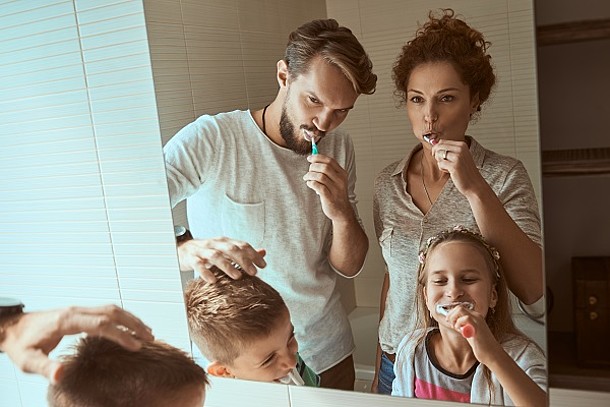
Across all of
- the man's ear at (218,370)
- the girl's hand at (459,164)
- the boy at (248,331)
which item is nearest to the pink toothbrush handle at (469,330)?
the girl's hand at (459,164)

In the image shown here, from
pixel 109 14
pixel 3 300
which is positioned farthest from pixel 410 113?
pixel 3 300

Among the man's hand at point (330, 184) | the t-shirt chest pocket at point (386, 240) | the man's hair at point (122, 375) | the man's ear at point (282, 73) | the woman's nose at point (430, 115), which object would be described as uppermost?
the man's ear at point (282, 73)

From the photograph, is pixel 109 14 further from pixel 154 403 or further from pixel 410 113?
pixel 154 403

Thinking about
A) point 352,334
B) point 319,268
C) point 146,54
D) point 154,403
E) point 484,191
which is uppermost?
point 146,54

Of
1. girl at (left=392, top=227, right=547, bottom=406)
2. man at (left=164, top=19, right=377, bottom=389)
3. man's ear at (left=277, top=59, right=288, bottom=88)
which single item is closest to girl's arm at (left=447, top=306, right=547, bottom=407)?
girl at (left=392, top=227, right=547, bottom=406)

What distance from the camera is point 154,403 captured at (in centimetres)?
140

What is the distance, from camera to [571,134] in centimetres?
104

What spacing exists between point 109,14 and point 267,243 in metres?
0.60

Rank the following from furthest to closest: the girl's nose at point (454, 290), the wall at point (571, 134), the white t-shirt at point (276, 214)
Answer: the white t-shirt at point (276, 214) → the girl's nose at point (454, 290) → the wall at point (571, 134)

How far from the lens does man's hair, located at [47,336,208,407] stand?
1402 millimetres

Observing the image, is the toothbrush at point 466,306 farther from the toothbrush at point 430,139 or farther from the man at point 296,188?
the toothbrush at point 430,139

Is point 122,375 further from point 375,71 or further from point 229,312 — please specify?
point 375,71

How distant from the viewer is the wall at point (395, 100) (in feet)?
3.34

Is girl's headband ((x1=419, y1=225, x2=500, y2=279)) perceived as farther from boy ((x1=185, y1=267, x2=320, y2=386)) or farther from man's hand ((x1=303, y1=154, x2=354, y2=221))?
boy ((x1=185, y1=267, x2=320, y2=386))
